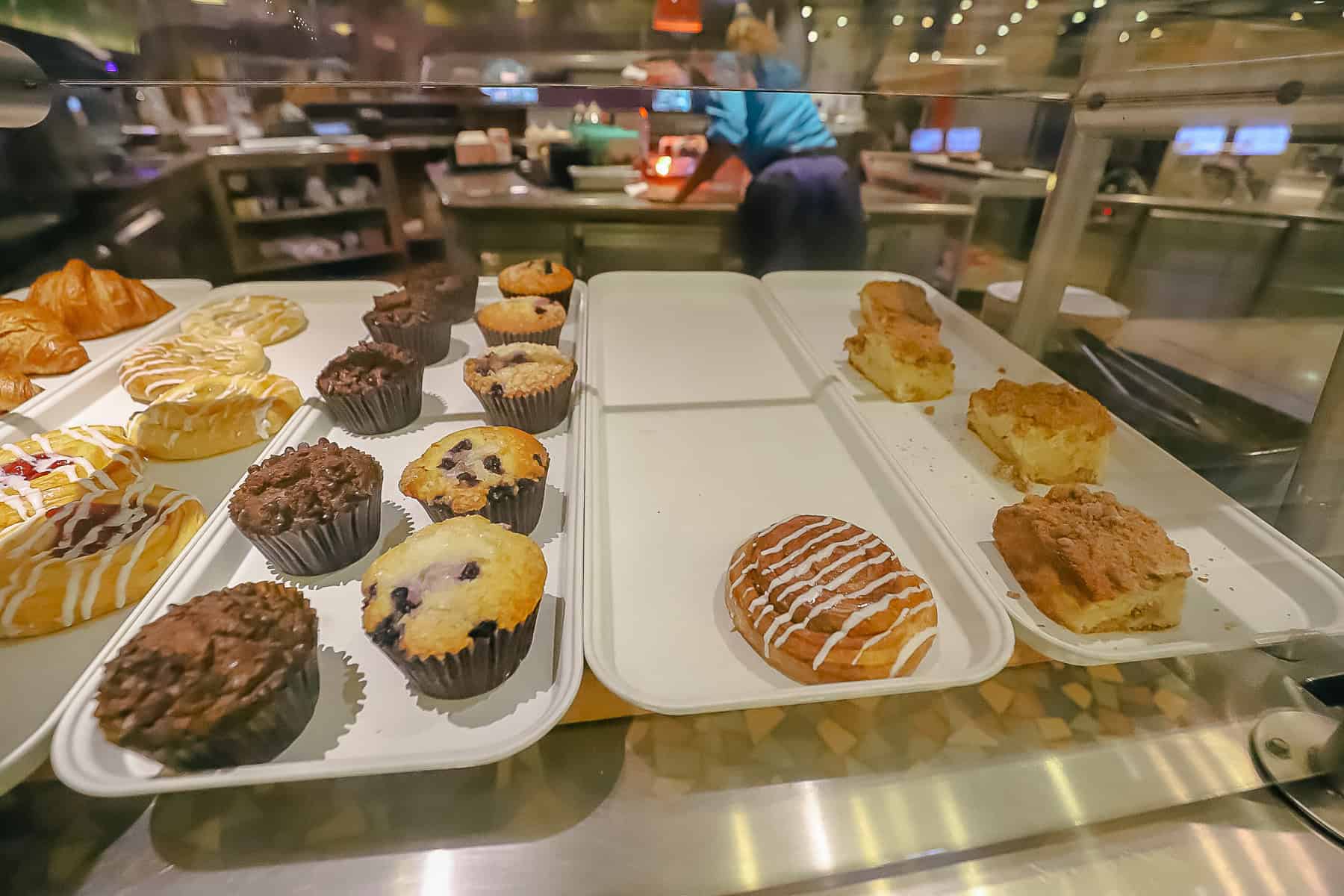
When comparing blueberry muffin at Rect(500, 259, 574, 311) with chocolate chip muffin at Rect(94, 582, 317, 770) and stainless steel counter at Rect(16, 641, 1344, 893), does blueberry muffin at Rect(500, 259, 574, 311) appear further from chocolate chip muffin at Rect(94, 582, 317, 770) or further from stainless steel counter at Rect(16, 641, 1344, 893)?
stainless steel counter at Rect(16, 641, 1344, 893)

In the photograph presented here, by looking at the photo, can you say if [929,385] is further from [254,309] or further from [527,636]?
[254,309]

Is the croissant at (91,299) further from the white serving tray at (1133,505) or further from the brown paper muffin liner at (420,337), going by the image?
the white serving tray at (1133,505)

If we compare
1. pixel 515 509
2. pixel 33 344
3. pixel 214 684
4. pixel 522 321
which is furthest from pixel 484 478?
pixel 33 344

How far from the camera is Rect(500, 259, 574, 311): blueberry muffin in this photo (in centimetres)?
317

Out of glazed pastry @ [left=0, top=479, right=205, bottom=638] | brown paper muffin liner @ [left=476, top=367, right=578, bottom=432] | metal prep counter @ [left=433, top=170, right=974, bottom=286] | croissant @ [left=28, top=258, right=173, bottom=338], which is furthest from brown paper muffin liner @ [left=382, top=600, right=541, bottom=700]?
metal prep counter @ [left=433, top=170, right=974, bottom=286]

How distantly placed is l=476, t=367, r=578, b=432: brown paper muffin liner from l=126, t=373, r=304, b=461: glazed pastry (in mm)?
758

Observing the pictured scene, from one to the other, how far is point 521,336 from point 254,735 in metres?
1.94

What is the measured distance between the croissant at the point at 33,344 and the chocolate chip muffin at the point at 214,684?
80.4 inches

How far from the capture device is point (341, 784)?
50.0 inches

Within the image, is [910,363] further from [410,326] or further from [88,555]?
[88,555]

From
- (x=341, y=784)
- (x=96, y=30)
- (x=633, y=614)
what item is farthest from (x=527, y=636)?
(x=96, y=30)

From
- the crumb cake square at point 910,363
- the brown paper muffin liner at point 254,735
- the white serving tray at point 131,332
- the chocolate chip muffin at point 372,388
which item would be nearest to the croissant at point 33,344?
the white serving tray at point 131,332

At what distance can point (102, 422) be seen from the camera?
7.81 feet

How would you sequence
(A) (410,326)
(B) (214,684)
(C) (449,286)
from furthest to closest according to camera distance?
(C) (449,286) → (A) (410,326) → (B) (214,684)
